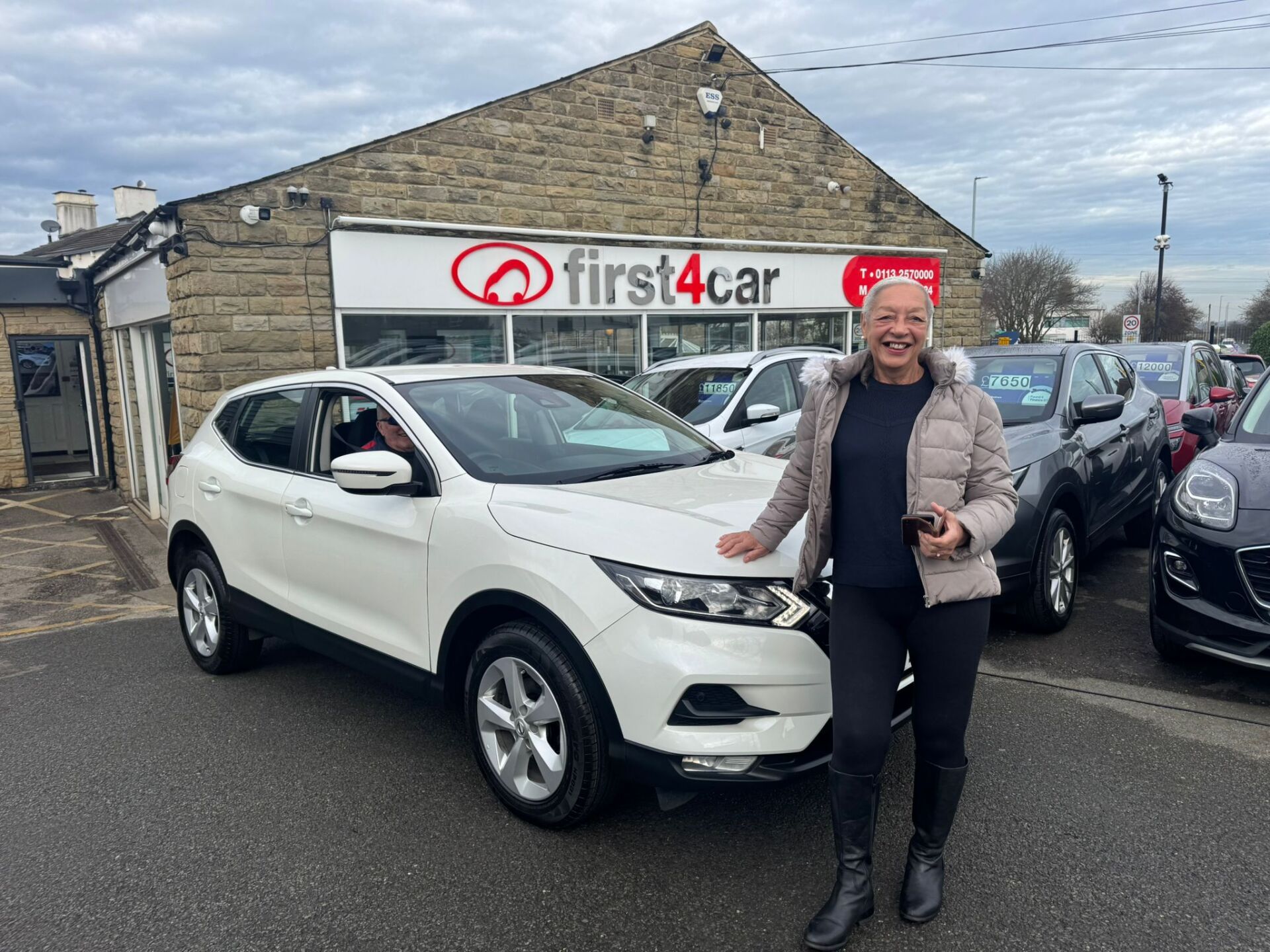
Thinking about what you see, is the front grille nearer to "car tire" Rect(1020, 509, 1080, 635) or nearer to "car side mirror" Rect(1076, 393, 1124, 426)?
"car tire" Rect(1020, 509, 1080, 635)

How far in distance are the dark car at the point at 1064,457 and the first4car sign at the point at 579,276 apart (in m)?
5.23

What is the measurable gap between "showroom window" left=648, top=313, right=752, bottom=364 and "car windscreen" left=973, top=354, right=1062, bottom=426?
5.43 m

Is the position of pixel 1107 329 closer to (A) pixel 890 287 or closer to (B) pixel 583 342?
(B) pixel 583 342

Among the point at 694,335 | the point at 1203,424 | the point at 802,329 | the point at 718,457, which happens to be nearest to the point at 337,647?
the point at 718,457

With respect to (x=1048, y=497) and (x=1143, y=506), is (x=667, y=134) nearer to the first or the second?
(x=1143, y=506)

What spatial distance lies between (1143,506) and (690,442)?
4.55 metres

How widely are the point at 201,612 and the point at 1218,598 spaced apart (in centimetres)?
520

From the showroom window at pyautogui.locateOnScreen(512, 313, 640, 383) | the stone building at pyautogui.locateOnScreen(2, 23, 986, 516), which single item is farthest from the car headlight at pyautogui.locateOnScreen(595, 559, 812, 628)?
the showroom window at pyautogui.locateOnScreen(512, 313, 640, 383)

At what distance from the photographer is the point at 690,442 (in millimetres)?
4227

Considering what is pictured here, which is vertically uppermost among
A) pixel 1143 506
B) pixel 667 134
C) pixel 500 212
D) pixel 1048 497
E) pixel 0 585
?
pixel 667 134

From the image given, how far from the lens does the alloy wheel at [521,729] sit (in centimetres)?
304

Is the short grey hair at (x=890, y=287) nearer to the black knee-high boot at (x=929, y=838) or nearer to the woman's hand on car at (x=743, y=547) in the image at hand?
the woman's hand on car at (x=743, y=547)

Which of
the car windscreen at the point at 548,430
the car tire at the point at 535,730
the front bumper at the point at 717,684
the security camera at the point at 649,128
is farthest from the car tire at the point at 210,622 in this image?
the security camera at the point at 649,128

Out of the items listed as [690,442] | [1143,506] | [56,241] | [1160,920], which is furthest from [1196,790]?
[56,241]
